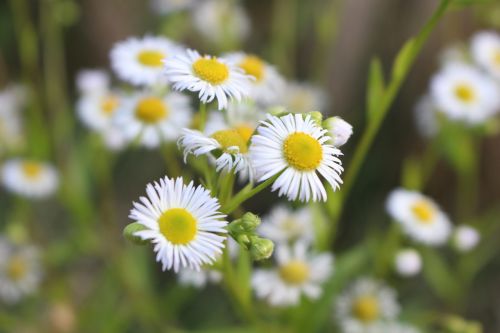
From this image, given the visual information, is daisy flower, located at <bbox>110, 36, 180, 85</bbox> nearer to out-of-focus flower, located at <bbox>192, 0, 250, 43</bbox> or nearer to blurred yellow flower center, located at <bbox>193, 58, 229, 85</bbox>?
blurred yellow flower center, located at <bbox>193, 58, 229, 85</bbox>

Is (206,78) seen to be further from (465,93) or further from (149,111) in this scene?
(465,93)

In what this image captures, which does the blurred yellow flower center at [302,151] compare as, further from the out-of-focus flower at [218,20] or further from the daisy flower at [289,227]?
the out-of-focus flower at [218,20]

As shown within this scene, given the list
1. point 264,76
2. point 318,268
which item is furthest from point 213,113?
point 318,268

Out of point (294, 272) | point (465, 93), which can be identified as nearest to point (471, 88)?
point (465, 93)

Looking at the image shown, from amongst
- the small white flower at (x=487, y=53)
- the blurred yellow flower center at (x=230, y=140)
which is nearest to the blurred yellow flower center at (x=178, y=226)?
the blurred yellow flower center at (x=230, y=140)

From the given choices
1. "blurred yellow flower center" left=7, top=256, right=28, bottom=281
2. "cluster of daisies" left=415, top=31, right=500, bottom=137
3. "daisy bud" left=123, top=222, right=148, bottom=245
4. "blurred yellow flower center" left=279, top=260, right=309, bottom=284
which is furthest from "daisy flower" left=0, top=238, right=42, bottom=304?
"cluster of daisies" left=415, top=31, right=500, bottom=137

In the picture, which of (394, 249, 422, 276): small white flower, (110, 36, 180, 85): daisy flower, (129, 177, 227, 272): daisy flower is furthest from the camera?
(394, 249, 422, 276): small white flower

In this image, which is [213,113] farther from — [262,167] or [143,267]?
[143,267]
